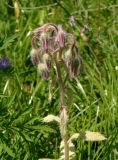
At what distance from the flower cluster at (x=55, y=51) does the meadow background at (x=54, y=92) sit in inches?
8.1

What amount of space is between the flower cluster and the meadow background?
205 mm

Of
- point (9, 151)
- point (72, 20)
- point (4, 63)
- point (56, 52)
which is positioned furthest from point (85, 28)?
point (9, 151)

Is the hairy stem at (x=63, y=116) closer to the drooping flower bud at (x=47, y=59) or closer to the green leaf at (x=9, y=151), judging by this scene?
the drooping flower bud at (x=47, y=59)

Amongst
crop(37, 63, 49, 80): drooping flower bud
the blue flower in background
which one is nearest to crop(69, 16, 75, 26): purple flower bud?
the blue flower in background

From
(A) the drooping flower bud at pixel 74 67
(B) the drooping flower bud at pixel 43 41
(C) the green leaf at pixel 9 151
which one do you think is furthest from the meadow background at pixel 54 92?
(B) the drooping flower bud at pixel 43 41

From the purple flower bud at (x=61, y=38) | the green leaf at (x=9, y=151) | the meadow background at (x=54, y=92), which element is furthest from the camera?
the meadow background at (x=54, y=92)

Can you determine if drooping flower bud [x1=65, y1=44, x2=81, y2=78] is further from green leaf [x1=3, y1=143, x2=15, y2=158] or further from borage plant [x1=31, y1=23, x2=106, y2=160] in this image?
green leaf [x1=3, y1=143, x2=15, y2=158]

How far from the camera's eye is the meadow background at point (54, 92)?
2.13 m

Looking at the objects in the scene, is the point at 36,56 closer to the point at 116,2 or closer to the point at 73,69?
the point at 73,69

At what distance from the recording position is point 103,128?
2500mm

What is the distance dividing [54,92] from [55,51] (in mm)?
782

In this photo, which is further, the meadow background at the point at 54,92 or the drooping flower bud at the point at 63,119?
the meadow background at the point at 54,92

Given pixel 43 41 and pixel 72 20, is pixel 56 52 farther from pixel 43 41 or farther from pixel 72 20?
pixel 72 20

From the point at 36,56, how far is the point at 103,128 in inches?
31.1
